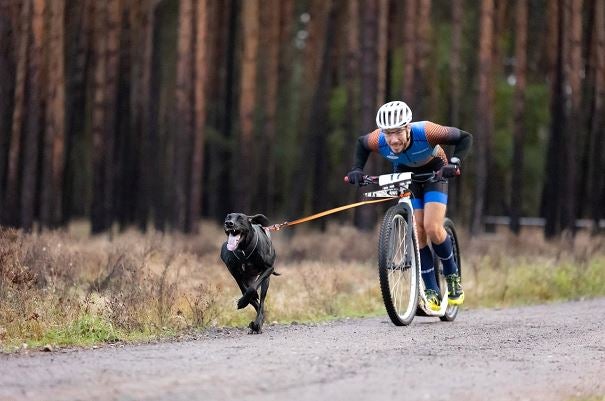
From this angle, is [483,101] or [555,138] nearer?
[483,101]

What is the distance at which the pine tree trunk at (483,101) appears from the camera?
101 ft

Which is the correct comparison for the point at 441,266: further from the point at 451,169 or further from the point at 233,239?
the point at 233,239

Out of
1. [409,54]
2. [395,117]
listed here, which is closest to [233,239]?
[395,117]

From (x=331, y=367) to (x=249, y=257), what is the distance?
9.76ft

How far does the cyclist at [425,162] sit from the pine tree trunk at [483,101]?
18.9 meters

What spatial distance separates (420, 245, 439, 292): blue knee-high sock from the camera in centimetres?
1241

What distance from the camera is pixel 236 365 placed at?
27.5ft

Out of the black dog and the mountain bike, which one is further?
the mountain bike

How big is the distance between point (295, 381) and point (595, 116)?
94.6 ft

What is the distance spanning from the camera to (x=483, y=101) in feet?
103

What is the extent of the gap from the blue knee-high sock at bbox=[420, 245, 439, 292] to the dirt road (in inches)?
32.0

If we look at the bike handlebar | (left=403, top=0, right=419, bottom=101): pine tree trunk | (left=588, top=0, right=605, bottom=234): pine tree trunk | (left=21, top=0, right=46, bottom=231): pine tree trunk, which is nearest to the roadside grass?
the bike handlebar

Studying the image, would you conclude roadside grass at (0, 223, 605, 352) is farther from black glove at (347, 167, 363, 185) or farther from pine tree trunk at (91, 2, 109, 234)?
pine tree trunk at (91, 2, 109, 234)

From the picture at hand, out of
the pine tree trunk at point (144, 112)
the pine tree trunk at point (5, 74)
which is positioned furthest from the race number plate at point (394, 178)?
the pine tree trunk at point (144, 112)
